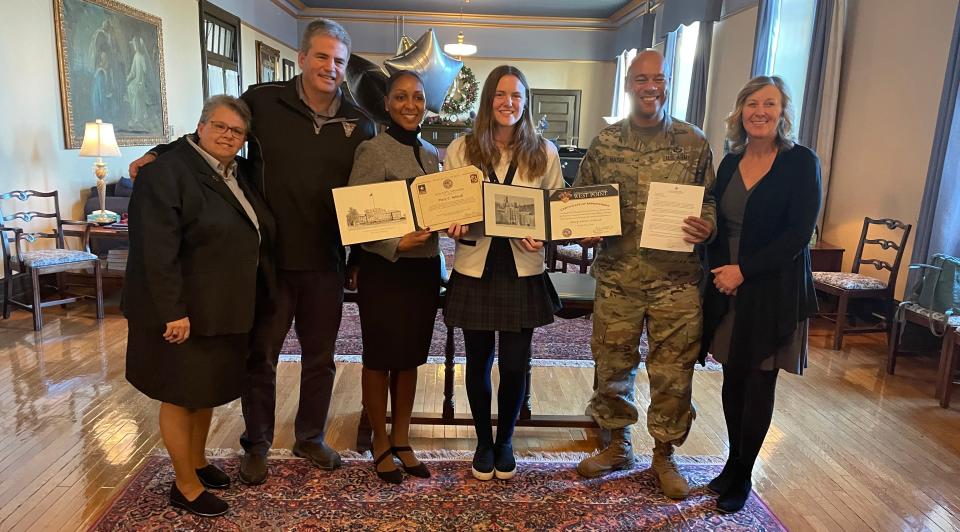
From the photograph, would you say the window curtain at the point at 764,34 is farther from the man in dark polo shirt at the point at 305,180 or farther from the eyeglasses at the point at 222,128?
the eyeglasses at the point at 222,128

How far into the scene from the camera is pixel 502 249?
2076 millimetres

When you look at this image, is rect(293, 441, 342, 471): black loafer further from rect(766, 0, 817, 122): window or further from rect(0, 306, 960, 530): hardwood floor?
rect(766, 0, 817, 122): window

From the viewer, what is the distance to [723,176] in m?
2.08

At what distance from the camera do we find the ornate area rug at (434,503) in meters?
2.04

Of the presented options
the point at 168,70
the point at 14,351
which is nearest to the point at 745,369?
the point at 14,351

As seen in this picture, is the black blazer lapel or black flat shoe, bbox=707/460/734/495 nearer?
the black blazer lapel

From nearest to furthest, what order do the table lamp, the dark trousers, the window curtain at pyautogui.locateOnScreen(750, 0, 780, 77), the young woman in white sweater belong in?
the young woman in white sweater
the dark trousers
the table lamp
the window curtain at pyautogui.locateOnScreen(750, 0, 780, 77)

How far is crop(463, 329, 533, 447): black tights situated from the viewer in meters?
2.15

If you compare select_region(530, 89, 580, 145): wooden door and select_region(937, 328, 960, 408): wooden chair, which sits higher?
select_region(530, 89, 580, 145): wooden door

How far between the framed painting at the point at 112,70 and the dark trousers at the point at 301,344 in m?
4.10

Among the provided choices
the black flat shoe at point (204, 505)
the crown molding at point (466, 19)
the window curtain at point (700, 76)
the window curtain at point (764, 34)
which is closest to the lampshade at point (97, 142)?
the black flat shoe at point (204, 505)

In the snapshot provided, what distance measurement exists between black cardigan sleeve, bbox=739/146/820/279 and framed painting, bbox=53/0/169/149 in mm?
5401

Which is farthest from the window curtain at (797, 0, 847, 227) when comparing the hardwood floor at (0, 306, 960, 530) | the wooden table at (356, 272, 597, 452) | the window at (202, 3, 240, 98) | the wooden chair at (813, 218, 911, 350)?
the window at (202, 3, 240, 98)

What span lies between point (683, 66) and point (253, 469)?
7.90 m
